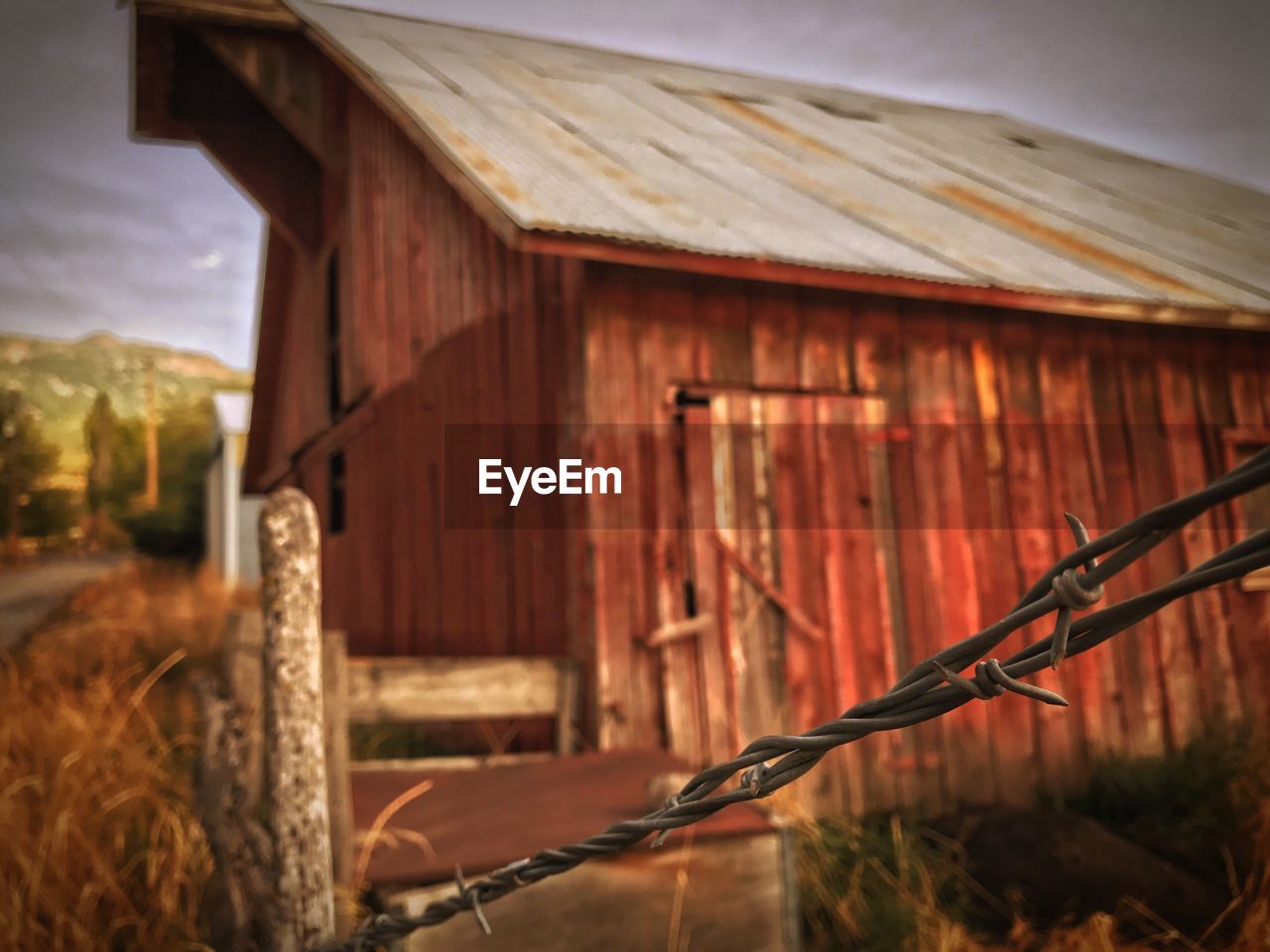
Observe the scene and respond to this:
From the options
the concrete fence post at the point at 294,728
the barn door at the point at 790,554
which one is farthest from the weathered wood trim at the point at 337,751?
the barn door at the point at 790,554

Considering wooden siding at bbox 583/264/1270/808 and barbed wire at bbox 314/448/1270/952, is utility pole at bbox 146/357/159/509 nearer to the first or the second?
wooden siding at bbox 583/264/1270/808

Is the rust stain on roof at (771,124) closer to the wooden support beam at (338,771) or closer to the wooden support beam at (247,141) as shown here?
the wooden support beam at (247,141)

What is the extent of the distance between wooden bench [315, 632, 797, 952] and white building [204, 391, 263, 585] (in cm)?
1514

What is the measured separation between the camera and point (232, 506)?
64.3ft

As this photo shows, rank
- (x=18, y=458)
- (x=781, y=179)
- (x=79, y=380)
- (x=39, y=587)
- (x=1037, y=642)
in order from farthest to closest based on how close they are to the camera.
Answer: (x=79, y=380) < (x=18, y=458) < (x=39, y=587) < (x=781, y=179) < (x=1037, y=642)

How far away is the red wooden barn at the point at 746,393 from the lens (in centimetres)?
560

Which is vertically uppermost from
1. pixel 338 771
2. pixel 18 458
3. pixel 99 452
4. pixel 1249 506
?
pixel 99 452

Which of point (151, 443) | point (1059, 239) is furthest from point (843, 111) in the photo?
point (151, 443)

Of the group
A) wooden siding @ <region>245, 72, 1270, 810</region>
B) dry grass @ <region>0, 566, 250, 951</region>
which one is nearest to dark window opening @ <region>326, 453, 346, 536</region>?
wooden siding @ <region>245, 72, 1270, 810</region>

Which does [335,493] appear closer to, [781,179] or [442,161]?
[442,161]

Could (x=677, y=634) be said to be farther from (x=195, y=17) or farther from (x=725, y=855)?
(x=195, y=17)

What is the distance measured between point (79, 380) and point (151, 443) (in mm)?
9731

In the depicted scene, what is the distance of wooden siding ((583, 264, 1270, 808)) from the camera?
18.4ft

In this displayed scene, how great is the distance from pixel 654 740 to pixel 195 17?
688 cm
